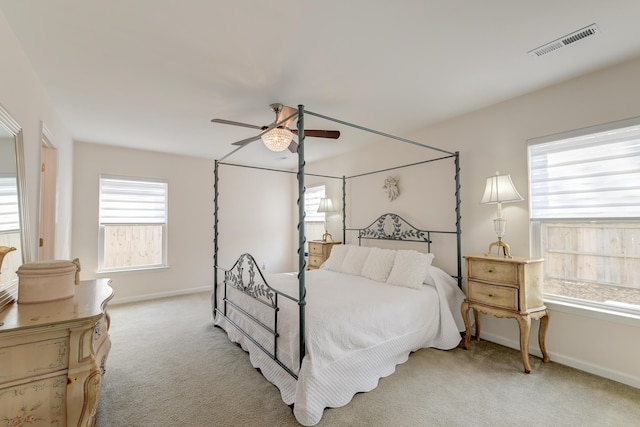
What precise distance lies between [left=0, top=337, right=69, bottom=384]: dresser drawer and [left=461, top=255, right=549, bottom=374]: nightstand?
3.09 m

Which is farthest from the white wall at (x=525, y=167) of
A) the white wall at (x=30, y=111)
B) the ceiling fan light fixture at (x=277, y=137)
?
the white wall at (x=30, y=111)

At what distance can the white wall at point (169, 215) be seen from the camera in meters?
4.28

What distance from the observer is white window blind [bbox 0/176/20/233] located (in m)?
1.65

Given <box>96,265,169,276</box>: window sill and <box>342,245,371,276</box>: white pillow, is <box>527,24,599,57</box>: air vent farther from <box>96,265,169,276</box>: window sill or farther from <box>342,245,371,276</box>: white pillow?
<box>96,265,169,276</box>: window sill

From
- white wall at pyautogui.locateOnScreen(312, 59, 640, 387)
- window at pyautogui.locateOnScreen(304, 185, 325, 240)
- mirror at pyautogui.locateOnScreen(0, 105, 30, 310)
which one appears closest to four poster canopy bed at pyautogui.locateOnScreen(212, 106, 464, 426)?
white wall at pyautogui.locateOnScreen(312, 59, 640, 387)

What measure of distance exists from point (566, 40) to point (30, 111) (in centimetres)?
406

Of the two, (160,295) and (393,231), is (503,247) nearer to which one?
(393,231)

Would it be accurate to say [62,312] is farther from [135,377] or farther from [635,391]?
[635,391]

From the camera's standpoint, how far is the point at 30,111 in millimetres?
2211

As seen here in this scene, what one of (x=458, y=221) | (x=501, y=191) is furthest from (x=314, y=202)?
(x=501, y=191)

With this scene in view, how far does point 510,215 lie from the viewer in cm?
293

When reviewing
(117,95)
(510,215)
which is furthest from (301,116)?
(510,215)

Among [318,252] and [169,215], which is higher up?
[169,215]

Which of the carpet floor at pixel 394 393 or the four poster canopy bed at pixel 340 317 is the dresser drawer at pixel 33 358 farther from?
the four poster canopy bed at pixel 340 317
